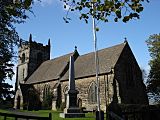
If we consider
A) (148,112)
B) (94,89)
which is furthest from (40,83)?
(148,112)

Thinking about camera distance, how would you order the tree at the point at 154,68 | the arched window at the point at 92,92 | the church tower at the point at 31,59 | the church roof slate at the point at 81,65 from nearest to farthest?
the arched window at the point at 92,92 → the church roof slate at the point at 81,65 → the tree at the point at 154,68 → the church tower at the point at 31,59

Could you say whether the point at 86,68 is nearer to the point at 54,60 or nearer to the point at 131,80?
the point at 131,80

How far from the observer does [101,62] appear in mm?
40844

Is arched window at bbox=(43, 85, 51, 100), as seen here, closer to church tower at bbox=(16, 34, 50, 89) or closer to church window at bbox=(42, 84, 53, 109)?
church window at bbox=(42, 84, 53, 109)

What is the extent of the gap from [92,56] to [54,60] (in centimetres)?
1299

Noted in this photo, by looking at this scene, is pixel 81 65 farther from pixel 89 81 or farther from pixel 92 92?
pixel 92 92

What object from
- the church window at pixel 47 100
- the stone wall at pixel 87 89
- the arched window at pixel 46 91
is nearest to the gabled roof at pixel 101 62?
the stone wall at pixel 87 89

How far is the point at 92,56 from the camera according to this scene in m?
45.3

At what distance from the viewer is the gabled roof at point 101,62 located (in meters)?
38.4

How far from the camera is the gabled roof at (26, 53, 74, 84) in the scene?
4828 centimetres

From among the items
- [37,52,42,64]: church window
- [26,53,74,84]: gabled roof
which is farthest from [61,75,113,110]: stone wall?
[37,52,42,64]: church window

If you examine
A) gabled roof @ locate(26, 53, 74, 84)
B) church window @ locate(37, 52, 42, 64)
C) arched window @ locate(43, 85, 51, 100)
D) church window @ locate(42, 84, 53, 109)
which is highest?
church window @ locate(37, 52, 42, 64)

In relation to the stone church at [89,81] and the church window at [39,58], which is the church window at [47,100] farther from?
the church window at [39,58]

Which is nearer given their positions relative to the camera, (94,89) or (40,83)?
(94,89)
